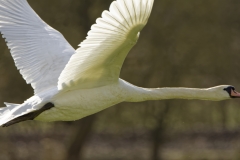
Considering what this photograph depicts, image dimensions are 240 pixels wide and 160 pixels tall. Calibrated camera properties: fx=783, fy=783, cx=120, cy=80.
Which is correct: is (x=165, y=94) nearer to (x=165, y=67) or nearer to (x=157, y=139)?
(x=165, y=67)

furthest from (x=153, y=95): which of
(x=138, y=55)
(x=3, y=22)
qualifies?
(x=138, y=55)

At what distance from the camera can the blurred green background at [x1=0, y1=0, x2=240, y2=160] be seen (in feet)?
55.1

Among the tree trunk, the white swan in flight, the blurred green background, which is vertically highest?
the white swan in flight

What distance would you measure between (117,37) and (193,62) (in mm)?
9302

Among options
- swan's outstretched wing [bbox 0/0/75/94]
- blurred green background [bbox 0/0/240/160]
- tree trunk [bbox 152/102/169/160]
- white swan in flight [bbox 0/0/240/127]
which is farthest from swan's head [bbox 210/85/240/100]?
tree trunk [bbox 152/102/169/160]

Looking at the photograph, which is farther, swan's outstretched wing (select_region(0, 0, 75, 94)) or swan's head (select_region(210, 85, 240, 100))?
swan's outstretched wing (select_region(0, 0, 75, 94))

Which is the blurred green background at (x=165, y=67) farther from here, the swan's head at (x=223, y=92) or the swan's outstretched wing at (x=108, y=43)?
the swan's outstretched wing at (x=108, y=43)

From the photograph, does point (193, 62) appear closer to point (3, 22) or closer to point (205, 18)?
point (205, 18)

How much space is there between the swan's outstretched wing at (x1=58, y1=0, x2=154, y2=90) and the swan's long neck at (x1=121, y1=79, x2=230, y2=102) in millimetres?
363

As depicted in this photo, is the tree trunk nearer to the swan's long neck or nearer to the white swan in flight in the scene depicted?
the white swan in flight

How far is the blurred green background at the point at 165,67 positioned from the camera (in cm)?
1678

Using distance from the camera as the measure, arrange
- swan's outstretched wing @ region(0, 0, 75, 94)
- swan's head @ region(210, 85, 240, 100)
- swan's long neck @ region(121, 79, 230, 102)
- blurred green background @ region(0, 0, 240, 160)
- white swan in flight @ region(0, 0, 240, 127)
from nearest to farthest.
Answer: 1. white swan in flight @ region(0, 0, 240, 127)
2. swan's long neck @ region(121, 79, 230, 102)
3. swan's head @ region(210, 85, 240, 100)
4. swan's outstretched wing @ region(0, 0, 75, 94)
5. blurred green background @ region(0, 0, 240, 160)

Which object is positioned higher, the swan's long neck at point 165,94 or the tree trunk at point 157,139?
the swan's long neck at point 165,94

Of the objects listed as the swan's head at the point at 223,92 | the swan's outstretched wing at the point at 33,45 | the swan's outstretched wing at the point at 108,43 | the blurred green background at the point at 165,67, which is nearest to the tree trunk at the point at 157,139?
the blurred green background at the point at 165,67
